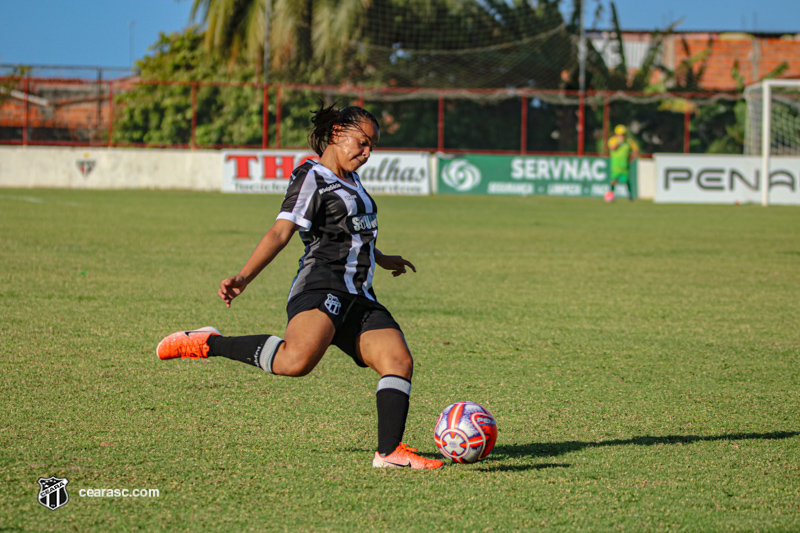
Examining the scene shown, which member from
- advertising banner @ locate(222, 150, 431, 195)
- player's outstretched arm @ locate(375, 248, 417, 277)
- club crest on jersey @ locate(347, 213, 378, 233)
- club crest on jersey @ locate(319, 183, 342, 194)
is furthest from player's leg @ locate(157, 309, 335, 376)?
advertising banner @ locate(222, 150, 431, 195)

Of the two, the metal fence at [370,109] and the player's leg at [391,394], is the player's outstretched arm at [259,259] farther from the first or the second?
the metal fence at [370,109]

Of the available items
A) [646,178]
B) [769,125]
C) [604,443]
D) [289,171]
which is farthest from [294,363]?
[646,178]

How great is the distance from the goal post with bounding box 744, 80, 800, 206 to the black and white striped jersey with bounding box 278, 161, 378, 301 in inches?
855

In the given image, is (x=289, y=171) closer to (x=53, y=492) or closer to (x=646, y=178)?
(x=646, y=178)

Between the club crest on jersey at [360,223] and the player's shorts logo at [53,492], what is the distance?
5.00ft

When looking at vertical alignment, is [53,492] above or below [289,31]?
below

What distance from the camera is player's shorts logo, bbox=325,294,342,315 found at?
3.93m

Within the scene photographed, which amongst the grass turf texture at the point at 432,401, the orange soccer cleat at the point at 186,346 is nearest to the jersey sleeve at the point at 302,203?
the orange soccer cleat at the point at 186,346

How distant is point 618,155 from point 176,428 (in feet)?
72.7

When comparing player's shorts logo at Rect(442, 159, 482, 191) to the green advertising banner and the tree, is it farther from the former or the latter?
the tree

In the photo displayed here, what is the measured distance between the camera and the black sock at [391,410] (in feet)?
12.4

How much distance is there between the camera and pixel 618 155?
25016mm

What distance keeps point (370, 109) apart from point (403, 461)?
28679mm

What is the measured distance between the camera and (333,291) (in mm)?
3982
